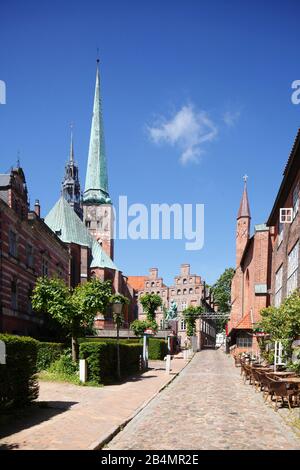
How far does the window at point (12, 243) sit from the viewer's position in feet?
98.5

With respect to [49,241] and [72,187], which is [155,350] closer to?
[49,241]

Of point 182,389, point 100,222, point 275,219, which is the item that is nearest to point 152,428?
point 182,389

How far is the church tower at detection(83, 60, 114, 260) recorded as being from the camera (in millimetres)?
77500

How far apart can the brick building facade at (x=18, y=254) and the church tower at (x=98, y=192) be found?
1585 inches

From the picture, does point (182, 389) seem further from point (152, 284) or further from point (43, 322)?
point (152, 284)

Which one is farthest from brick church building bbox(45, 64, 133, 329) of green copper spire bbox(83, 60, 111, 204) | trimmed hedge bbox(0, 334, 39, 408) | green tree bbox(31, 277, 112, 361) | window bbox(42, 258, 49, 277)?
trimmed hedge bbox(0, 334, 39, 408)

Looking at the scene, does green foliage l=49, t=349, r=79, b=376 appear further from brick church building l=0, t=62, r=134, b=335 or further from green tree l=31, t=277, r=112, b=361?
brick church building l=0, t=62, r=134, b=335

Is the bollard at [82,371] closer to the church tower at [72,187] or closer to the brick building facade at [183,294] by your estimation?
the brick building facade at [183,294]

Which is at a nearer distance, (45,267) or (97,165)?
(45,267)

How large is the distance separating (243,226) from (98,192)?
31478 mm

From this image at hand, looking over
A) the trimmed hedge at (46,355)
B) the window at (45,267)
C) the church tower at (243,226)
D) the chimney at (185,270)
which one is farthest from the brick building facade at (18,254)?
the chimney at (185,270)

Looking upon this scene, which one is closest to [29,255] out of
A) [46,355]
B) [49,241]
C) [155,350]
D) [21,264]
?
[21,264]

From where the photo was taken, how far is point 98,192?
7894 centimetres

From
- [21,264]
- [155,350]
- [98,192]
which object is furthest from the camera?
[98,192]
